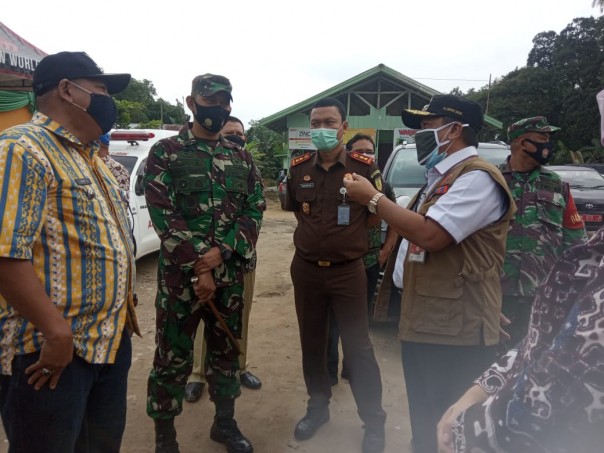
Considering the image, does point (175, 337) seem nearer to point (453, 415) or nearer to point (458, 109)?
point (453, 415)

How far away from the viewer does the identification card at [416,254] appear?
1.83 metres

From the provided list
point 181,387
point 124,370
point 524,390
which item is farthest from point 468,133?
point 181,387

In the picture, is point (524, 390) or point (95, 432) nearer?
point (524, 390)

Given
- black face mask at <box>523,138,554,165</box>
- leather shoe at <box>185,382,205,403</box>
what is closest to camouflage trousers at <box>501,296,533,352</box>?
black face mask at <box>523,138,554,165</box>

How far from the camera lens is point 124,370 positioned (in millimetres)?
1811

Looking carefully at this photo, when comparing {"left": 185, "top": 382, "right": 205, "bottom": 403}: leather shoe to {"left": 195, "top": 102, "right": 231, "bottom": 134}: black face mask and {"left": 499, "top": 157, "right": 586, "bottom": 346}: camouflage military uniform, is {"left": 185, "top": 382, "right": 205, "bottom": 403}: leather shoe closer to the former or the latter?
{"left": 195, "top": 102, "right": 231, "bottom": 134}: black face mask

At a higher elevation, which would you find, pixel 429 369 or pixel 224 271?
pixel 224 271

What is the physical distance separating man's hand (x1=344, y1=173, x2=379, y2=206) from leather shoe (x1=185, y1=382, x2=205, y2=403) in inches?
80.5

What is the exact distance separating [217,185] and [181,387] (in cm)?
114

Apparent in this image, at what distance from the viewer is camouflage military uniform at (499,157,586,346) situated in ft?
8.79

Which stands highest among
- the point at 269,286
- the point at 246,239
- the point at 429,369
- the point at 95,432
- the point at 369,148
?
the point at 369,148

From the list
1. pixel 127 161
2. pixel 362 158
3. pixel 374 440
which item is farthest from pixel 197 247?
pixel 127 161

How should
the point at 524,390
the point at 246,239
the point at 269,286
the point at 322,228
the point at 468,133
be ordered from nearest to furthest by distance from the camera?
the point at 524,390
the point at 468,133
the point at 246,239
the point at 322,228
the point at 269,286

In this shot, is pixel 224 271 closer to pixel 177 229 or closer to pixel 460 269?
pixel 177 229
